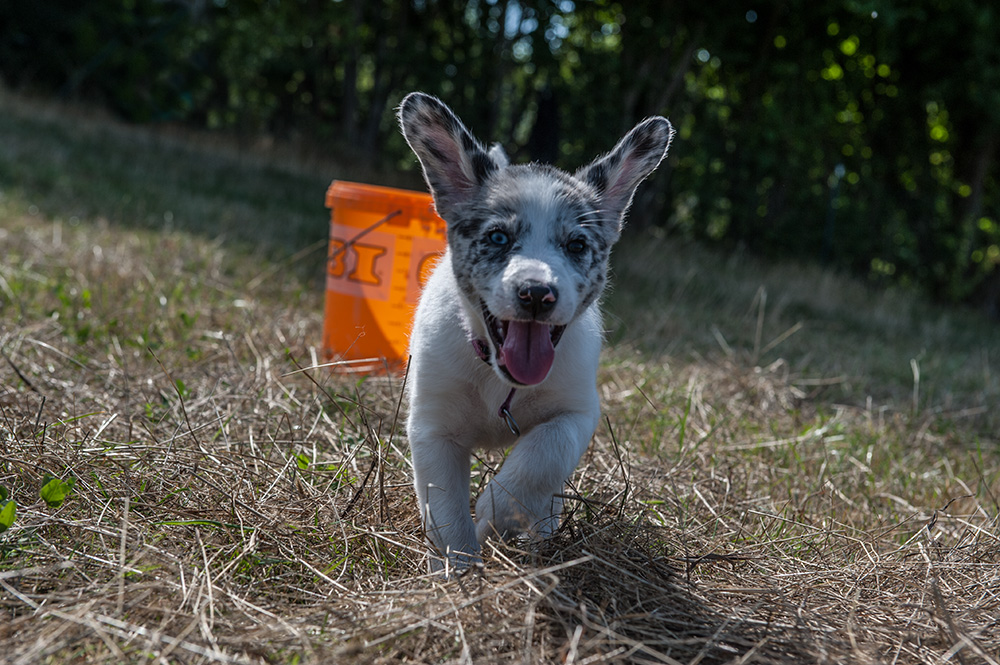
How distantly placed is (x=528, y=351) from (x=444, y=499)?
1.78ft

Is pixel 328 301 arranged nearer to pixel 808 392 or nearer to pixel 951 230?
pixel 808 392

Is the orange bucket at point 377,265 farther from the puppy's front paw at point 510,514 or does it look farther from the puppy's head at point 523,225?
the puppy's front paw at point 510,514

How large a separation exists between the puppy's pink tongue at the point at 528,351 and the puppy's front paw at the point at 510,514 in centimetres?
35

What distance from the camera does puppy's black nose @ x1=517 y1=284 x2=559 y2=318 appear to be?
2566 millimetres

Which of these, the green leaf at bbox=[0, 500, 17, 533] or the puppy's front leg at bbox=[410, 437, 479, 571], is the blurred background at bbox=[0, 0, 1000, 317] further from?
the green leaf at bbox=[0, 500, 17, 533]

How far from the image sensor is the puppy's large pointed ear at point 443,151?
3043 millimetres

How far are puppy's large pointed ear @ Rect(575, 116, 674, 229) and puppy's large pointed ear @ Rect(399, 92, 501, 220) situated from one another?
0.40 m

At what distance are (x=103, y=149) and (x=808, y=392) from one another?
861 centimetres

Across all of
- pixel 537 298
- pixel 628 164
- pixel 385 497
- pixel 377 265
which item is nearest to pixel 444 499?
pixel 385 497

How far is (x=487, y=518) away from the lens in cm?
270

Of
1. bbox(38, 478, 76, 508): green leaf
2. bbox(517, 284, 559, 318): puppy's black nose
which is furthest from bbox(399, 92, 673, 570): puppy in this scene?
bbox(38, 478, 76, 508): green leaf

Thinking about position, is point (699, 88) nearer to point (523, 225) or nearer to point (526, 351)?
point (523, 225)

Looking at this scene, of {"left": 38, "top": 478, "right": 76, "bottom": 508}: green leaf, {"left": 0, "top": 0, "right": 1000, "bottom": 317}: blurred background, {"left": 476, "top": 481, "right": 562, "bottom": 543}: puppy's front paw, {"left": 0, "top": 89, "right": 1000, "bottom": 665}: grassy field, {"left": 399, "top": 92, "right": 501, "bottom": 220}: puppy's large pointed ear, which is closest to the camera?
{"left": 0, "top": 89, "right": 1000, "bottom": 665}: grassy field

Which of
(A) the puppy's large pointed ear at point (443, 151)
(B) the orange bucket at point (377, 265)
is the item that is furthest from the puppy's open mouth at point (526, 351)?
(B) the orange bucket at point (377, 265)
